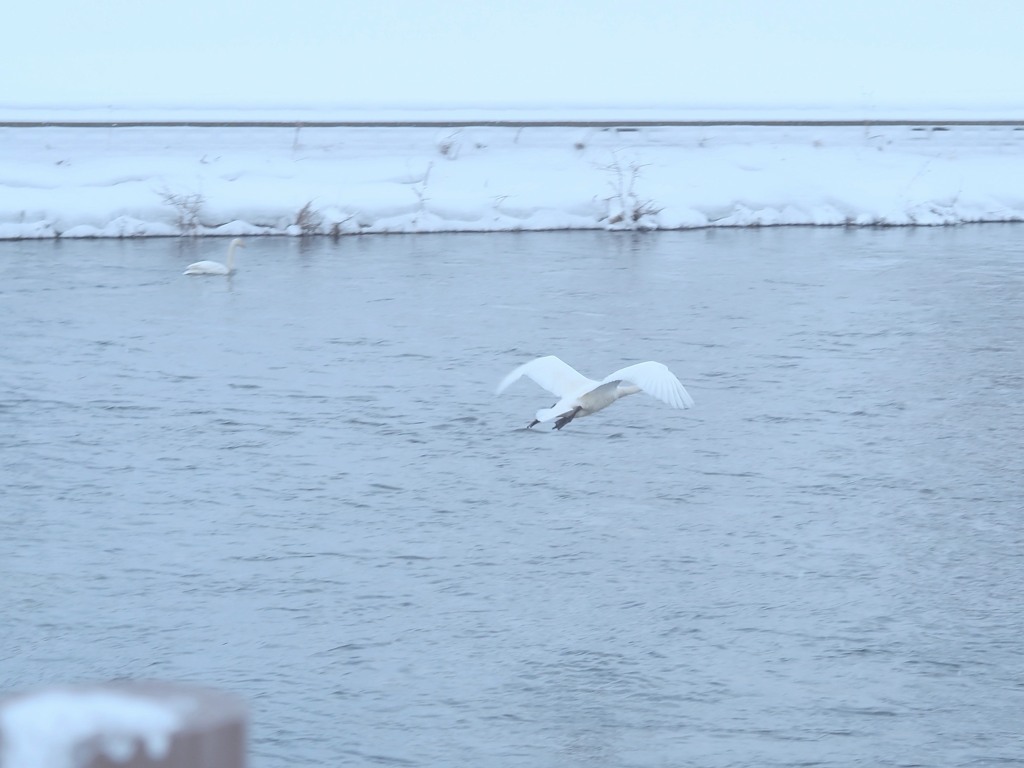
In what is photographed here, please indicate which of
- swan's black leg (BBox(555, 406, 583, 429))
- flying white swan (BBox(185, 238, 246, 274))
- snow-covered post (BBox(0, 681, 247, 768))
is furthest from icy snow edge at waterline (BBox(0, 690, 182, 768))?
flying white swan (BBox(185, 238, 246, 274))

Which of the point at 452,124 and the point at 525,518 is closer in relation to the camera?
the point at 525,518

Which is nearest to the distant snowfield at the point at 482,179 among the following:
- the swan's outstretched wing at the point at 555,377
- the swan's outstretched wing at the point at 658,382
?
the swan's outstretched wing at the point at 555,377

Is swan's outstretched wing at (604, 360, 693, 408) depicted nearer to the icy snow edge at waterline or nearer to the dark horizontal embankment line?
the icy snow edge at waterline

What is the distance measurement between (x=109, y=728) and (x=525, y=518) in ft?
22.6

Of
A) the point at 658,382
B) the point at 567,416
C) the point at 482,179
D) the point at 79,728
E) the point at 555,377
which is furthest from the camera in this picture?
the point at 482,179

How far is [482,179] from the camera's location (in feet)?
72.3

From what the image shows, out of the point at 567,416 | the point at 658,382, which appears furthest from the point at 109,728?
the point at 567,416

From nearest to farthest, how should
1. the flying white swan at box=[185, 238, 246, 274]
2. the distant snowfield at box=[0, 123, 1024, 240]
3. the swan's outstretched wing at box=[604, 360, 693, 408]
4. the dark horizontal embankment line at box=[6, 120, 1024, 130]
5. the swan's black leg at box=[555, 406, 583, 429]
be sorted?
the swan's outstretched wing at box=[604, 360, 693, 408] < the swan's black leg at box=[555, 406, 583, 429] < the flying white swan at box=[185, 238, 246, 274] < the distant snowfield at box=[0, 123, 1024, 240] < the dark horizontal embankment line at box=[6, 120, 1024, 130]

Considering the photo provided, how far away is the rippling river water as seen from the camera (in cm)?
646

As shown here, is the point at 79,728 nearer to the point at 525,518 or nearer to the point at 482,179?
the point at 525,518

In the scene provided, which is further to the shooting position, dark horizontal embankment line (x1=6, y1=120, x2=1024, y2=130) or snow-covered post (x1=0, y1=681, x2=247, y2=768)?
dark horizontal embankment line (x1=6, y1=120, x2=1024, y2=130)

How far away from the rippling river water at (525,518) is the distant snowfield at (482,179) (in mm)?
4440

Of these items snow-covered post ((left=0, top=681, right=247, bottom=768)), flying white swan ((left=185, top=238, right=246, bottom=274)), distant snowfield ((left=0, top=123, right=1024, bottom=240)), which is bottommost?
snow-covered post ((left=0, top=681, right=247, bottom=768))
